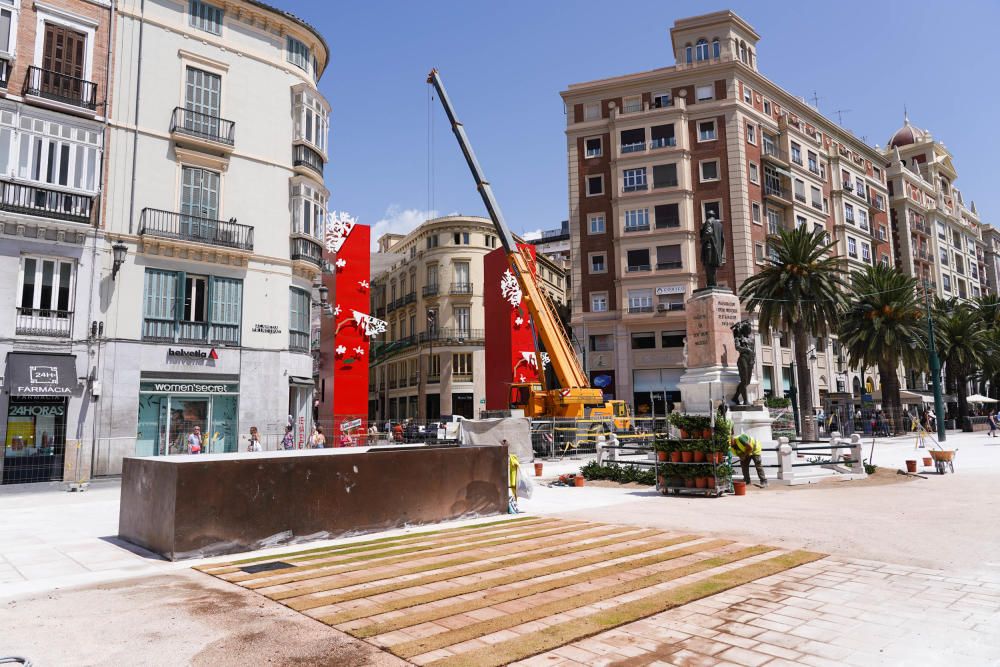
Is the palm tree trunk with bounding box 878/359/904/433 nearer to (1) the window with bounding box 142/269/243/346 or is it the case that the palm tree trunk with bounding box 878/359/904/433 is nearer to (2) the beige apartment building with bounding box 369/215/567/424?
(2) the beige apartment building with bounding box 369/215/567/424

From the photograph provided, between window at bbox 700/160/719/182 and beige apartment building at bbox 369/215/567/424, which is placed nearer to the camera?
window at bbox 700/160/719/182

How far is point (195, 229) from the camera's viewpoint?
2477 centimetres

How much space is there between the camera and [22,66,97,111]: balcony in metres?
21.8

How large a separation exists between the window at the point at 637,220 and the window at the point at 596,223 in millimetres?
2123

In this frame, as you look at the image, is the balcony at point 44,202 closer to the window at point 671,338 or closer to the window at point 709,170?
the window at point 671,338

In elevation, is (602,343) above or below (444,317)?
below

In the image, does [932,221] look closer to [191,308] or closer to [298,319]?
[298,319]

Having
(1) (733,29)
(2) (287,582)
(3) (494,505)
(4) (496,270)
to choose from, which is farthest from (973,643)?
(1) (733,29)

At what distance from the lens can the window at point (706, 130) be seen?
168ft

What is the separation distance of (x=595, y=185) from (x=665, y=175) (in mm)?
5535

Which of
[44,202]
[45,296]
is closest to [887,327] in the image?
[45,296]

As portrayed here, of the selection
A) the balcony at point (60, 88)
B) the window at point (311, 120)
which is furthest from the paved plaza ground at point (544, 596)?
the window at point (311, 120)

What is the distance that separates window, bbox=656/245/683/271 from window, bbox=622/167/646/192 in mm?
5159

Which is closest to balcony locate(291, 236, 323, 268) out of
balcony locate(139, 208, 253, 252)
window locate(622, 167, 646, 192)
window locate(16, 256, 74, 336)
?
balcony locate(139, 208, 253, 252)
